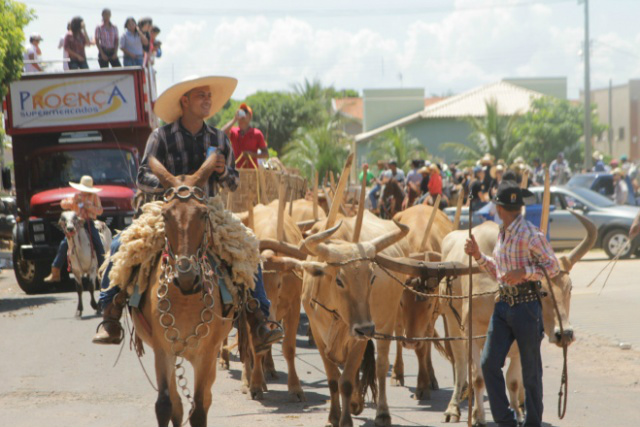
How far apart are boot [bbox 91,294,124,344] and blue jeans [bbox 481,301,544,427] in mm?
2791

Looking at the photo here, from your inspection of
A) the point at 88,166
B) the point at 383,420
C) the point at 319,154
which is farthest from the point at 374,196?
the point at 319,154

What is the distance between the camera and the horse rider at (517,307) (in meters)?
7.12

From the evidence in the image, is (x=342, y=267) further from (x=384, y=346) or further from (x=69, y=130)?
(x=69, y=130)

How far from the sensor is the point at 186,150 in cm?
775

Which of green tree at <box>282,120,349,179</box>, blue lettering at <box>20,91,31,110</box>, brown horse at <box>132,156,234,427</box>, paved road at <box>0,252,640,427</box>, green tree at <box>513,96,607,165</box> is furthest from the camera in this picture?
green tree at <box>513,96,607,165</box>

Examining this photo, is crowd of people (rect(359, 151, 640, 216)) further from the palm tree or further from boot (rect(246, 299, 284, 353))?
the palm tree

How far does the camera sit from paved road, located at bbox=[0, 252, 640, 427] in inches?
335

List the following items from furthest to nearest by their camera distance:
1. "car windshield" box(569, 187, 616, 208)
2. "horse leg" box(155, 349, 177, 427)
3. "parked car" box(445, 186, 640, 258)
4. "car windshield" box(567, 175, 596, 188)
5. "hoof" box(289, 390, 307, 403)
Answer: "car windshield" box(567, 175, 596, 188) → "car windshield" box(569, 187, 616, 208) → "parked car" box(445, 186, 640, 258) → "hoof" box(289, 390, 307, 403) → "horse leg" box(155, 349, 177, 427)

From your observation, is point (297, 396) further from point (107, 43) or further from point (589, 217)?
point (589, 217)

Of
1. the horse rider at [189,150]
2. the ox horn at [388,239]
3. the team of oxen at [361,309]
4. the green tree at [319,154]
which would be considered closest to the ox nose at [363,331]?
the team of oxen at [361,309]

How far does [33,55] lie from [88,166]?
3372mm

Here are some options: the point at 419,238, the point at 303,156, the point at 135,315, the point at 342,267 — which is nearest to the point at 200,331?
the point at 135,315

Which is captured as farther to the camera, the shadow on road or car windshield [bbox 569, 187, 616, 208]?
car windshield [bbox 569, 187, 616, 208]

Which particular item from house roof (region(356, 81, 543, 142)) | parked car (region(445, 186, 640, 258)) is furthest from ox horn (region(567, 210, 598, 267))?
house roof (region(356, 81, 543, 142))
